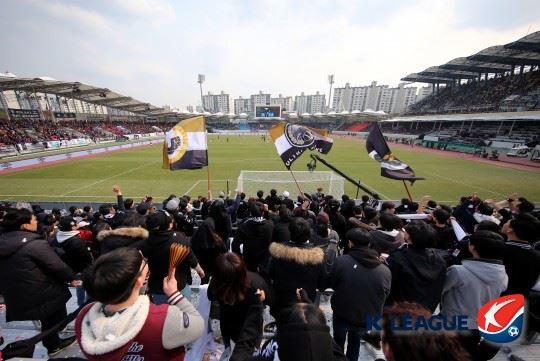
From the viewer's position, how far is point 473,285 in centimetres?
301

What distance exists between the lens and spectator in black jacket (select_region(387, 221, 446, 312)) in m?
3.07

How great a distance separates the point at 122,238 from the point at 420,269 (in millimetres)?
4112

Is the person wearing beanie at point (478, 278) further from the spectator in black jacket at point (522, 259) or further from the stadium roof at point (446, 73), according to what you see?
the stadium roof at point (446, 73)

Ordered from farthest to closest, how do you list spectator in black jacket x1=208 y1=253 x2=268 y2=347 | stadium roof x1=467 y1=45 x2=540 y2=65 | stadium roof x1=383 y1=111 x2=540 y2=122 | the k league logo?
stadium roof x1=467 y1=45 x2=540 y2=65
stadium roof x1=383 y1=111 x2=540 y2=122
the k league logo
spectator in black jacket x1=208 y1=253 x2=268 y2=347

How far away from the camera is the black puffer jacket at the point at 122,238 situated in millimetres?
3756

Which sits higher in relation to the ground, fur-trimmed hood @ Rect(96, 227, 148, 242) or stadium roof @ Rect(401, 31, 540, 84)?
stadium roof @ Rect(401, 31, 540, 84)

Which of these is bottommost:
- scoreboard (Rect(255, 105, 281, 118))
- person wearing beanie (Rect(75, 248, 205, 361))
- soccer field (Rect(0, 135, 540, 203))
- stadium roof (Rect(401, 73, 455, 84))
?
soccer field (Rect(0, 135, 540, 203))

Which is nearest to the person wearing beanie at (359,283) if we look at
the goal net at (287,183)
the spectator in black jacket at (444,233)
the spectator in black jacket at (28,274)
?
the spectator in black jacket at (444,233)

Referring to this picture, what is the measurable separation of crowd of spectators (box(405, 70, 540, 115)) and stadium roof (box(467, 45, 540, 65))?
3.80 m

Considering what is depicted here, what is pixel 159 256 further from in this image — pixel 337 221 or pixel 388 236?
pixel 337 221

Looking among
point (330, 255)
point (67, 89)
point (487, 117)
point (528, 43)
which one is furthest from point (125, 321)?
point (487, 117)

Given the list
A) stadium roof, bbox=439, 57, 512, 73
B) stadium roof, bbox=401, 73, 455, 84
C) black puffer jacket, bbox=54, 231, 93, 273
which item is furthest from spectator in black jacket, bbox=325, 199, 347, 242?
stadium roof, bbox=401, 73, 455, 84

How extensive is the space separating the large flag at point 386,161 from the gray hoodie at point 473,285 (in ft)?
14.6

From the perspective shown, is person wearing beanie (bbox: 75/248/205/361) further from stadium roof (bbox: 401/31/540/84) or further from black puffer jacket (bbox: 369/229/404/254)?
stadium roof (bbox: 401/31/540/84)
